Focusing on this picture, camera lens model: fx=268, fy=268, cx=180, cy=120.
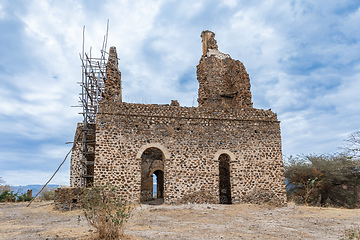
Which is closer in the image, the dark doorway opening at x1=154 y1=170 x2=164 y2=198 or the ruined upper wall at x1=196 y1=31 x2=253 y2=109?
the dark doorway opening at x1=154 y1=170 x2=164 y2=198

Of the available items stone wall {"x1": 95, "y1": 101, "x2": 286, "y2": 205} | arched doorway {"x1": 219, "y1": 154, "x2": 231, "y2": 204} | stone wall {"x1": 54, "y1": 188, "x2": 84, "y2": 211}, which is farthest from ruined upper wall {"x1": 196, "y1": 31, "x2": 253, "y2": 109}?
stone wall {"x1": 54, "y1": 188, "x2": 84, "y2": 211}

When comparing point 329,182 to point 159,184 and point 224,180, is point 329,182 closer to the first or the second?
point 224,180

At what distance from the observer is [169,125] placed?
1302cm

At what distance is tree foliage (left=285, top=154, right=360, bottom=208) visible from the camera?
17.9 meters

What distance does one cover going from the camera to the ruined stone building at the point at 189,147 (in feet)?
40.2

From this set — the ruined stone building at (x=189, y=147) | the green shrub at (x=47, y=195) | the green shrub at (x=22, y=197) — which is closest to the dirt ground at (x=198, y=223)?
the ruined stone building at (x=189, y=147)

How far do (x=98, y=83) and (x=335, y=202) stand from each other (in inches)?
688

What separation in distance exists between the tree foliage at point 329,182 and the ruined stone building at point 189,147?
18.9 ft

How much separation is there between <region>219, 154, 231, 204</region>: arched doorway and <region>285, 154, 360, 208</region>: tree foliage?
5693 mm

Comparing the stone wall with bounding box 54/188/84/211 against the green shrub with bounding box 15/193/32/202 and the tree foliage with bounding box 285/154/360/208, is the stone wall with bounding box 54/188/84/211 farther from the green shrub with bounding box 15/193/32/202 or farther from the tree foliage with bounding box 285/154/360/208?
the tree foliage with bounding box 285/154/360/208

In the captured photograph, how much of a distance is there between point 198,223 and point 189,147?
488 centimetres

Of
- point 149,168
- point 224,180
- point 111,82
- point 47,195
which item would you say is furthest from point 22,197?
point 224,180

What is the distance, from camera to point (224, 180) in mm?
15750

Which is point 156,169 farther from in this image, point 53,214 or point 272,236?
point 272,236
